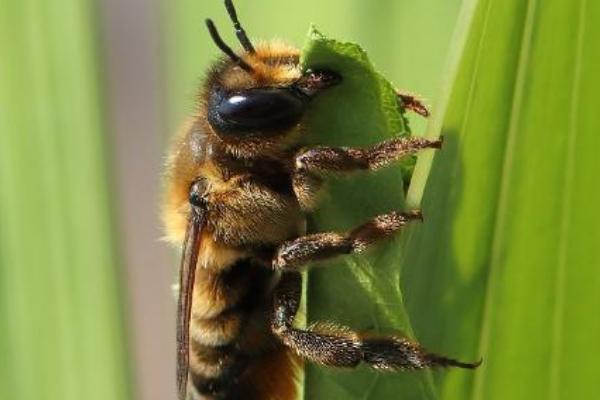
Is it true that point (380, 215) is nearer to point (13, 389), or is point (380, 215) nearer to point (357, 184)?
point (357, 184)

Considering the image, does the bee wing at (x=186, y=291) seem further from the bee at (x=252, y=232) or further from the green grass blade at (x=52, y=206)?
the green grass blade at (x=52, y=206)

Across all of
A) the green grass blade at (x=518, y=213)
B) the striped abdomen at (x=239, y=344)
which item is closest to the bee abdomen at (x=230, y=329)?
the striped abdomen at (x=239, y=344)

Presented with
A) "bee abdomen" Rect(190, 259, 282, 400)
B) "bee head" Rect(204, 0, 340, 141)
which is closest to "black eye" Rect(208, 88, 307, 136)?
"bee head" Rect(204, 0, 340, 141)

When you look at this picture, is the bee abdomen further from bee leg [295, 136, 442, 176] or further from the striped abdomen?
bee leg [295, 136, 442, 176]

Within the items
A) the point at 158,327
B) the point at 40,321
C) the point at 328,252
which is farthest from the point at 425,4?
the point at 158,327

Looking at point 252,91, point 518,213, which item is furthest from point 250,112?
point 518,213

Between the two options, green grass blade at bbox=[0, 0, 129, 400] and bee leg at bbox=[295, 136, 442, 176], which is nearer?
bee leg at bbox=[295, 136, 442, 176]
